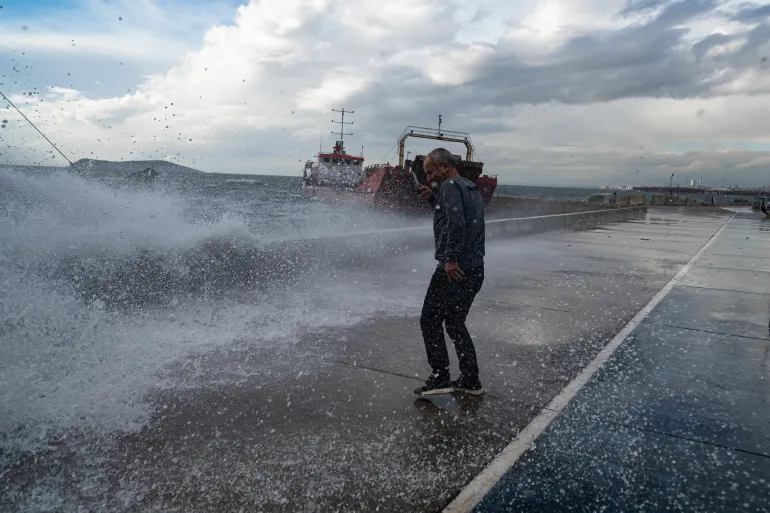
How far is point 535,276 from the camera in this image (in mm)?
9375

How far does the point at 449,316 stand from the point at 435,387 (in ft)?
1.73

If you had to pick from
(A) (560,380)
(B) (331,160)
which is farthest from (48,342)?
(B) (331,160)

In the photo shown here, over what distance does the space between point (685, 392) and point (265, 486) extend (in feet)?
10.6

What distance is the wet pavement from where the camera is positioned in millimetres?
2598

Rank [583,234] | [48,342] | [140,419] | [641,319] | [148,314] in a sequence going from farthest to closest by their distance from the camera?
[583,234] → [641,319] → [148,314] → [48,342] → [140,419]

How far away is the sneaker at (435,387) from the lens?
153 inches

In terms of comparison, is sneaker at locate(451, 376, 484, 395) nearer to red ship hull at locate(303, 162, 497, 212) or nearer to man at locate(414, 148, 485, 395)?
man at locate(414, 148, 485, 395)

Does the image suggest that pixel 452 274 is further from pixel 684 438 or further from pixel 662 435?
pixel 684 438

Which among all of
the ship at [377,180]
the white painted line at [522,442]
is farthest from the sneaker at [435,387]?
the ship at [377,180]

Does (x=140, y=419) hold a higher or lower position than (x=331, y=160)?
lower

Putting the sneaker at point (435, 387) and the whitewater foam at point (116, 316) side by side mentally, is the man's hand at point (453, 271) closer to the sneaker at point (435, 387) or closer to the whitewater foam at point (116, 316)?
the sneaker at point (435, 387)

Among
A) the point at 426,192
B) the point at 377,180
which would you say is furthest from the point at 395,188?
the point at 426,192

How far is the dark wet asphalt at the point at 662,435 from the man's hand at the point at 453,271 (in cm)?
115

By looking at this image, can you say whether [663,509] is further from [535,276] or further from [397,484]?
[535,276]
